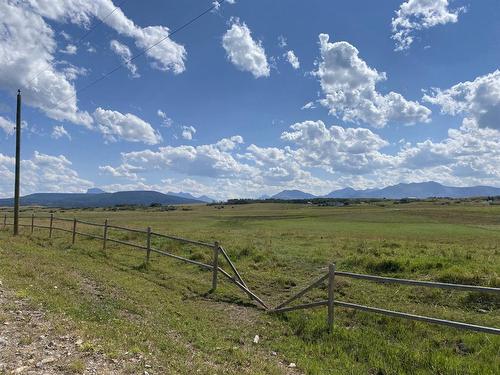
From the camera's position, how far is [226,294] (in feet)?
42.4

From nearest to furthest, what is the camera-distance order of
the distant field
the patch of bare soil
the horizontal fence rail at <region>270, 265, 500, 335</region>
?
1. the patch of bare soil
2. the horizontal fence rail at <region>270, 265, 500, 335</region>
3. the distant field

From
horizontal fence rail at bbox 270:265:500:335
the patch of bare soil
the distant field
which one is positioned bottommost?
the distant field

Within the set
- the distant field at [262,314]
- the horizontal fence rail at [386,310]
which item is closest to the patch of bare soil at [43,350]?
the distant field at [262,314]

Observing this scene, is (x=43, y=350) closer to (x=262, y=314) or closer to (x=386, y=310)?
(x=262, y=314)

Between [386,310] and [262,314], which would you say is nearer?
[386,310]

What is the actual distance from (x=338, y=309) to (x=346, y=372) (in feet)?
12.8

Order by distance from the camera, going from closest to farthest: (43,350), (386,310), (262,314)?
1. (43,350)
2. (386,310)
3. (262,314)

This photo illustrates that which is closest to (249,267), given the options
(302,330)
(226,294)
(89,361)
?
(226,294)

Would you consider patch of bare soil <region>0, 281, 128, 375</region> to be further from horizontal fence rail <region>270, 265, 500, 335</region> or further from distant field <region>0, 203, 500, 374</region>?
horizontal fence rail <region>270, 265, 500, 335</region>

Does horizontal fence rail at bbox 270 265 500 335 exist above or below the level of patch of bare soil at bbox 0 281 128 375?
above

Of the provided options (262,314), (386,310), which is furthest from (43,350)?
(386,310)

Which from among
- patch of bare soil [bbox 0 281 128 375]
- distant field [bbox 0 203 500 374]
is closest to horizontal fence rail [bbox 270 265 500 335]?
distant field [bbox 0 203 500 374]

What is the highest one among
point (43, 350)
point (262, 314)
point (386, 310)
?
point (386, 310)

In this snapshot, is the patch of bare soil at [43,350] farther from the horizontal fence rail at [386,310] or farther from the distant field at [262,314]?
the horizontal fence rail at [386,310]
